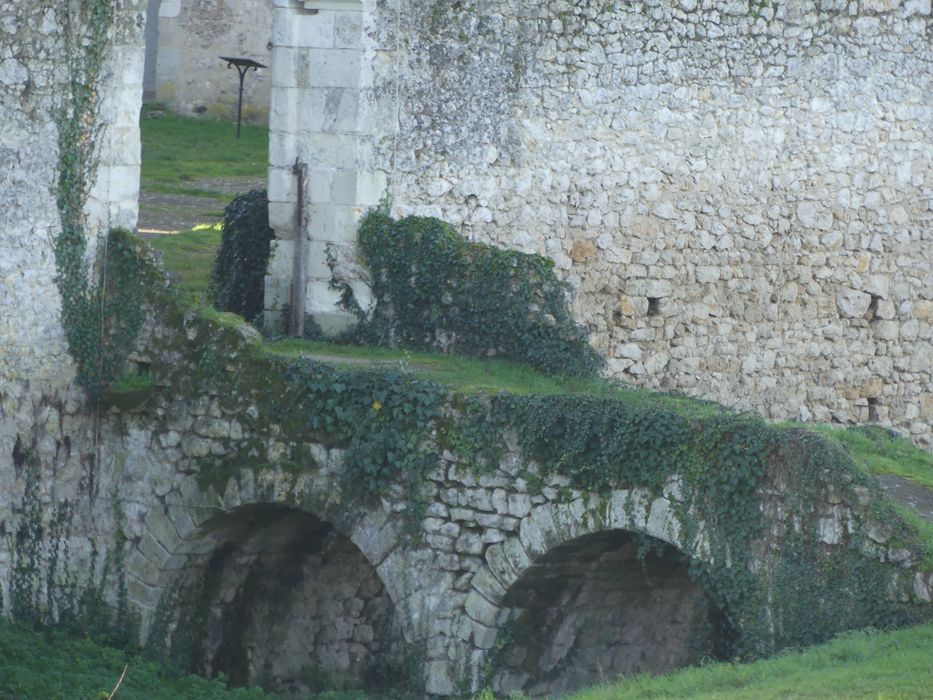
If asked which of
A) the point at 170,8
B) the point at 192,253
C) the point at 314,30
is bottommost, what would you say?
the point at 192,253

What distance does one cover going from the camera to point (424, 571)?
13.0 metres

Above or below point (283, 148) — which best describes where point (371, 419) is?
below

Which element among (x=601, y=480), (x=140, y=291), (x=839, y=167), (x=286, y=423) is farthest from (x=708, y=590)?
(x=839, y=167)

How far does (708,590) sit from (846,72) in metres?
6.77

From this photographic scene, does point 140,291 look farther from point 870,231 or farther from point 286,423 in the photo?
point 870,231

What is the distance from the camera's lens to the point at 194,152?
22.4 metres

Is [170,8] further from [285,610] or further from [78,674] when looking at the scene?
[78,674]

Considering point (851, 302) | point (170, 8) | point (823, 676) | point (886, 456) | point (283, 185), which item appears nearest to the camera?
point (823, 676)

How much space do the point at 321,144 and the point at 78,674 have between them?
4.67 m

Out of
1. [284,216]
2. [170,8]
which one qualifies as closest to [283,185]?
[284,216]

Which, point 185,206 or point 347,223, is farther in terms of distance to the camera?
point 185,206

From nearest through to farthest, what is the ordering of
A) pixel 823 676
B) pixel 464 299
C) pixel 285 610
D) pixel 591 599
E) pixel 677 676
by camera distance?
pixel 823 676
pixel 677 676
pixel 591 599
pixel 285 610
pixel 464 299

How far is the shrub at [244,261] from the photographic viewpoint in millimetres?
16234

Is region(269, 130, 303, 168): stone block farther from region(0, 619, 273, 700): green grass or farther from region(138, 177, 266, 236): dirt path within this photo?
region(0, 619, 273, 700): green grass
